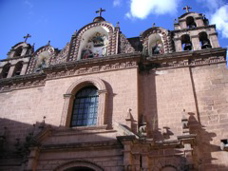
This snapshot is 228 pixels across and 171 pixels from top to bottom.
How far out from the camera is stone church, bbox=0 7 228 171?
9703 millimetres

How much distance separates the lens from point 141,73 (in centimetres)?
1270

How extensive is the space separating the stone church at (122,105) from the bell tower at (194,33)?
53 millimetres

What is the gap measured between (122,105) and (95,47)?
5.13 meters

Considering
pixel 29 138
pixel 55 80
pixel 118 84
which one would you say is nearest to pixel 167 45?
pixel 118 84

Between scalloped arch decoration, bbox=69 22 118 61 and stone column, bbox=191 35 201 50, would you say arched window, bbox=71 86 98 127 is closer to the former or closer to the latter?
scalloped arch decoration, bbox=69 22 118 61

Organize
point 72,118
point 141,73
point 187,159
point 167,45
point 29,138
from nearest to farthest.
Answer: point 187,159
point 29,138
point 72,118
point 141,73
point 167,45

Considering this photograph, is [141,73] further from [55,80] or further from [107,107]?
[55,80]

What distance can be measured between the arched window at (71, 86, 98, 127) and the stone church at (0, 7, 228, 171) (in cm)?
5

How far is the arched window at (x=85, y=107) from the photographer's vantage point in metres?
11.7

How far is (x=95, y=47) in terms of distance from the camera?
15.2 m

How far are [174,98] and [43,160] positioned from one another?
597cm

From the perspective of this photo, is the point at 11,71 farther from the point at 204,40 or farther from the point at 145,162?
the point at 204,40

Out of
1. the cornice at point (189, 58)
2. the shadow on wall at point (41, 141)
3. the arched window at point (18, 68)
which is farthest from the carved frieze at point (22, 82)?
the cornice at point (189, 58)

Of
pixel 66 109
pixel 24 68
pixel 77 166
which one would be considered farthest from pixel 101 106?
pixel 24 68
